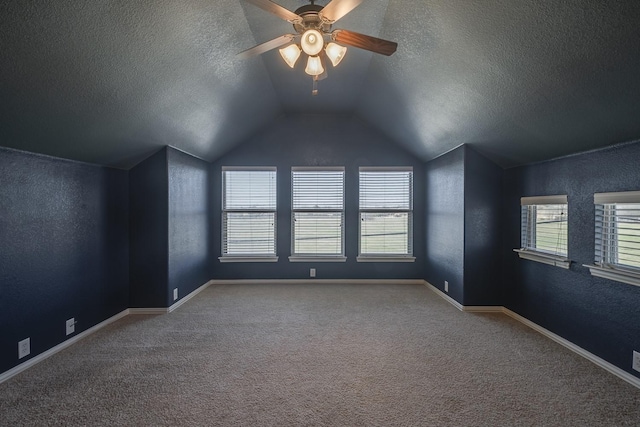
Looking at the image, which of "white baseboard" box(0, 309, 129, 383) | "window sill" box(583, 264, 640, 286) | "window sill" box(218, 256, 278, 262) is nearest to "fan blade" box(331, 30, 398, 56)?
"window sill" box(583, 264, 640, 286)

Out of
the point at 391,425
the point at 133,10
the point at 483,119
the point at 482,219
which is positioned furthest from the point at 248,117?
the point at 391,425

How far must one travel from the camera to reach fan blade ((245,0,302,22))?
1.70 meters

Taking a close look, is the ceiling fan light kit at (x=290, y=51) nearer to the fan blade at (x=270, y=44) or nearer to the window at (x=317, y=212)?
the fan blade at (x=270, y=44)

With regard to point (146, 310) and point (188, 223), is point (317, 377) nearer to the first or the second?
point (146, 310)

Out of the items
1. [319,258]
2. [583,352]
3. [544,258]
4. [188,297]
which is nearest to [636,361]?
[583,352]

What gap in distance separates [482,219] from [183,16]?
390 centimetres

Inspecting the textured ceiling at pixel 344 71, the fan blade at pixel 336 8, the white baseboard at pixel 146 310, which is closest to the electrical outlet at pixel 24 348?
the white baseboard at pixel 146 310

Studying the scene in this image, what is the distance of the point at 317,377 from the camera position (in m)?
2.29

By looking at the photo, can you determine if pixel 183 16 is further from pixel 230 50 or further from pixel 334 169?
pixel 334 169

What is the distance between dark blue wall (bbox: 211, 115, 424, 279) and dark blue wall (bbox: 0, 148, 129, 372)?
176 cm

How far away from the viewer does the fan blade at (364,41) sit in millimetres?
1989

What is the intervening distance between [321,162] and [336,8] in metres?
3.37

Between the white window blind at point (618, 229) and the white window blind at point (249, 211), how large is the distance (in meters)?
4.18

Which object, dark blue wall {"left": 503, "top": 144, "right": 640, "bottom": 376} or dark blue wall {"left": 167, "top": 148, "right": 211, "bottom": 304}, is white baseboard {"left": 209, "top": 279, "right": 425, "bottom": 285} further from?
dark blue wall {"left": 503, "top": 144, "right": 640, "bottom": 376}
